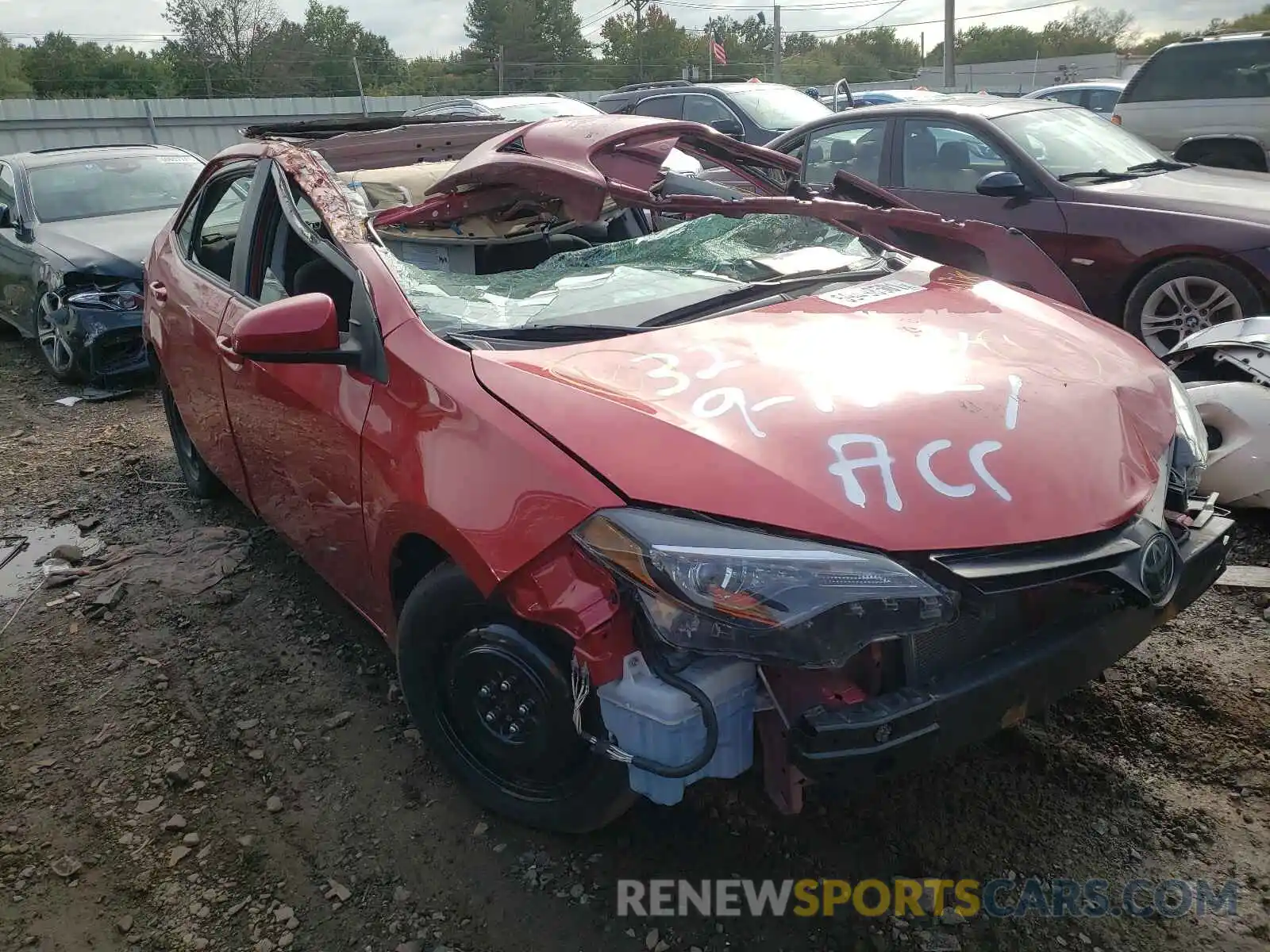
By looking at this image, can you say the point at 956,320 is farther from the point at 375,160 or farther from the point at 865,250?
the point at 375,160

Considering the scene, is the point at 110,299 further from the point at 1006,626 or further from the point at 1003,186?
the point at 1006,626

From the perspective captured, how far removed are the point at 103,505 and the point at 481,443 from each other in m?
3.42

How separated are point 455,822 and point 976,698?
1300mm

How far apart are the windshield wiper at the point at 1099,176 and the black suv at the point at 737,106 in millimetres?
4096

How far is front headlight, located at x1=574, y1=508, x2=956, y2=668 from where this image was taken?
166 cm

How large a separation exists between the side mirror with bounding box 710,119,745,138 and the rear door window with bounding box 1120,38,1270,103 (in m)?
3.82

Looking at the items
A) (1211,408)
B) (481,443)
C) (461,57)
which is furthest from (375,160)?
(461,57)

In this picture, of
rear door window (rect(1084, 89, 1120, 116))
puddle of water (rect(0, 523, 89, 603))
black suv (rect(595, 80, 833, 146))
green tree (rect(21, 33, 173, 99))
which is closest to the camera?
puddle of water (rect(0, 523, 89, 603))

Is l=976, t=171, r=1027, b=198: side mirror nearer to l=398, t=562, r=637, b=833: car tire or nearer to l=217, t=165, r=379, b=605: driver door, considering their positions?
l=217, t=165, r=379, b=605: driver door

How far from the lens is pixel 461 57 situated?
2064 inches

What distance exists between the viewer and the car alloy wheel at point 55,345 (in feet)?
21.3

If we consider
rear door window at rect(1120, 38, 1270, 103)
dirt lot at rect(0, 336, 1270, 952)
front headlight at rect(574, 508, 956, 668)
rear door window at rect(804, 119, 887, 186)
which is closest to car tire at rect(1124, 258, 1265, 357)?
rear door window at rect(804, 119, 887, 186)

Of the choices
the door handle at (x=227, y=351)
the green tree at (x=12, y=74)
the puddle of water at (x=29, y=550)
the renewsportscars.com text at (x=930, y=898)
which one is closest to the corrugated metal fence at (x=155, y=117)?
the green tree at (x=12, y=74)

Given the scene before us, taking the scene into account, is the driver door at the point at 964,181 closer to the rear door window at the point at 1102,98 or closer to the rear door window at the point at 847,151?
the rear door window at the point at 847,151
